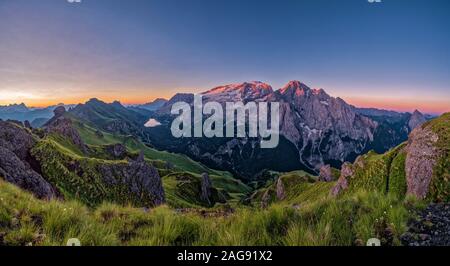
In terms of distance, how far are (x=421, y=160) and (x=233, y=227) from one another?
239 ft

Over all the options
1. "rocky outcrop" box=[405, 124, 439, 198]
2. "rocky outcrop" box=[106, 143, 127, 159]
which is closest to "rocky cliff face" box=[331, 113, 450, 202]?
"rocky outcrop" box=[405, 124, 439, 198]

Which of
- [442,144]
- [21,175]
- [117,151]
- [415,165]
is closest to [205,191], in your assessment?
[117,151]

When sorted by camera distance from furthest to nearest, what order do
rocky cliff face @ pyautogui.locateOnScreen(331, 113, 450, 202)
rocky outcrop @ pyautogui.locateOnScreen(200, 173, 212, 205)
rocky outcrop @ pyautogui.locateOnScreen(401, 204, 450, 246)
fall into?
1. rocky outcrop @ pyautogui.locateOnScreen(200, 173, 212, 205)
2. rocky cliff face @ pyautogui.locateOnScreen(331, 113, 450, 202)
3. rocky outcrop @ pyautogui.locateOnScreen(401, 204, 450, 246)

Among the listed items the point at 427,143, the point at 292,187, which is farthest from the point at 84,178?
the point at 292,187

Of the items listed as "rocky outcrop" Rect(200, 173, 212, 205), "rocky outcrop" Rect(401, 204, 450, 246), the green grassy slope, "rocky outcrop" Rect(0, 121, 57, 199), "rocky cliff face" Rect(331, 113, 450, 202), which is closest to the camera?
"rocky outcrop" Rect(401, 204, 450, 246)

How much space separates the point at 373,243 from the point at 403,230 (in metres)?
1.15

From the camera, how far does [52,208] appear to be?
589 cm

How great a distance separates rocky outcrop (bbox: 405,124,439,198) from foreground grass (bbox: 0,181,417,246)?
57910 mm

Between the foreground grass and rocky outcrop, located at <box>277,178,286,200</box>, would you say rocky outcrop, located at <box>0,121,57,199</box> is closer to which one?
the foreground grass

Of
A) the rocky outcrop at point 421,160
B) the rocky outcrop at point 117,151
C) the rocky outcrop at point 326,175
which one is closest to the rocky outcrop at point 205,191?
the rocky outcrop at point 117,151

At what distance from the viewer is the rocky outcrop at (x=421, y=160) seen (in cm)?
5641

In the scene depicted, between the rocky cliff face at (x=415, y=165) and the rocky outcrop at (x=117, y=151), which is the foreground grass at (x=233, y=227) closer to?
the rocky cliff face at (x=415, y=165)

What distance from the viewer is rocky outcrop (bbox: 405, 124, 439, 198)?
56406mm
